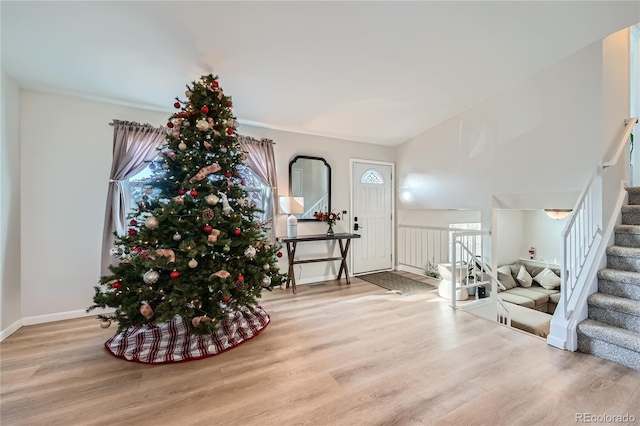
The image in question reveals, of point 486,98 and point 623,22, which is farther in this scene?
point 486,98

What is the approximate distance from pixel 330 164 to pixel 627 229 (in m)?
3.47


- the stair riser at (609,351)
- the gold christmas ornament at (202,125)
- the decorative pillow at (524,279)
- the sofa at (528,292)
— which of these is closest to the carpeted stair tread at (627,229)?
the stair riser at (609,351)

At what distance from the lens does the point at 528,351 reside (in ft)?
7.05

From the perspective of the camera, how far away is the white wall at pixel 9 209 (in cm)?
240

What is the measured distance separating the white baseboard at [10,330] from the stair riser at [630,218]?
609 centimetres

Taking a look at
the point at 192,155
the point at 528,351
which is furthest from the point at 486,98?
the point at 192,155

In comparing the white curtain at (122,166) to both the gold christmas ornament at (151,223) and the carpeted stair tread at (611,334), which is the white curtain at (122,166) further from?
the carpeted stair tread at (611,334)

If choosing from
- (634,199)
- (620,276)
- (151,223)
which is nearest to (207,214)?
(151,223)

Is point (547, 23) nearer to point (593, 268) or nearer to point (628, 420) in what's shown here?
point (593, 268)

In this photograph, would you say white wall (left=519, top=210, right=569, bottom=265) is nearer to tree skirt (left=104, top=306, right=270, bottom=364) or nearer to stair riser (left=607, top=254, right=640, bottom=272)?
stair riser (left=607, top=254, right=640, bottom=272)

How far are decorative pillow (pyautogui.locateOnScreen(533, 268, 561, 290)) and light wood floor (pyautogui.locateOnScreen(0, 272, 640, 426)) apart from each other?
3.28 meters

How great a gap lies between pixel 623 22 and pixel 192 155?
3.81 meters

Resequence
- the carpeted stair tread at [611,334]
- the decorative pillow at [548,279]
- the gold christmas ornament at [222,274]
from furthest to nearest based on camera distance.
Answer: the decorative pillow at [548,279] → the gold christmas ornament at [222,274] → the carpeted stair tread at [611,334]

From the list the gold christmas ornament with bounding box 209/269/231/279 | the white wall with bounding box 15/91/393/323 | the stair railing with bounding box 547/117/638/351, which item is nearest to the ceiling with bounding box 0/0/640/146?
the white wall with bounding box 15/91/393/323
